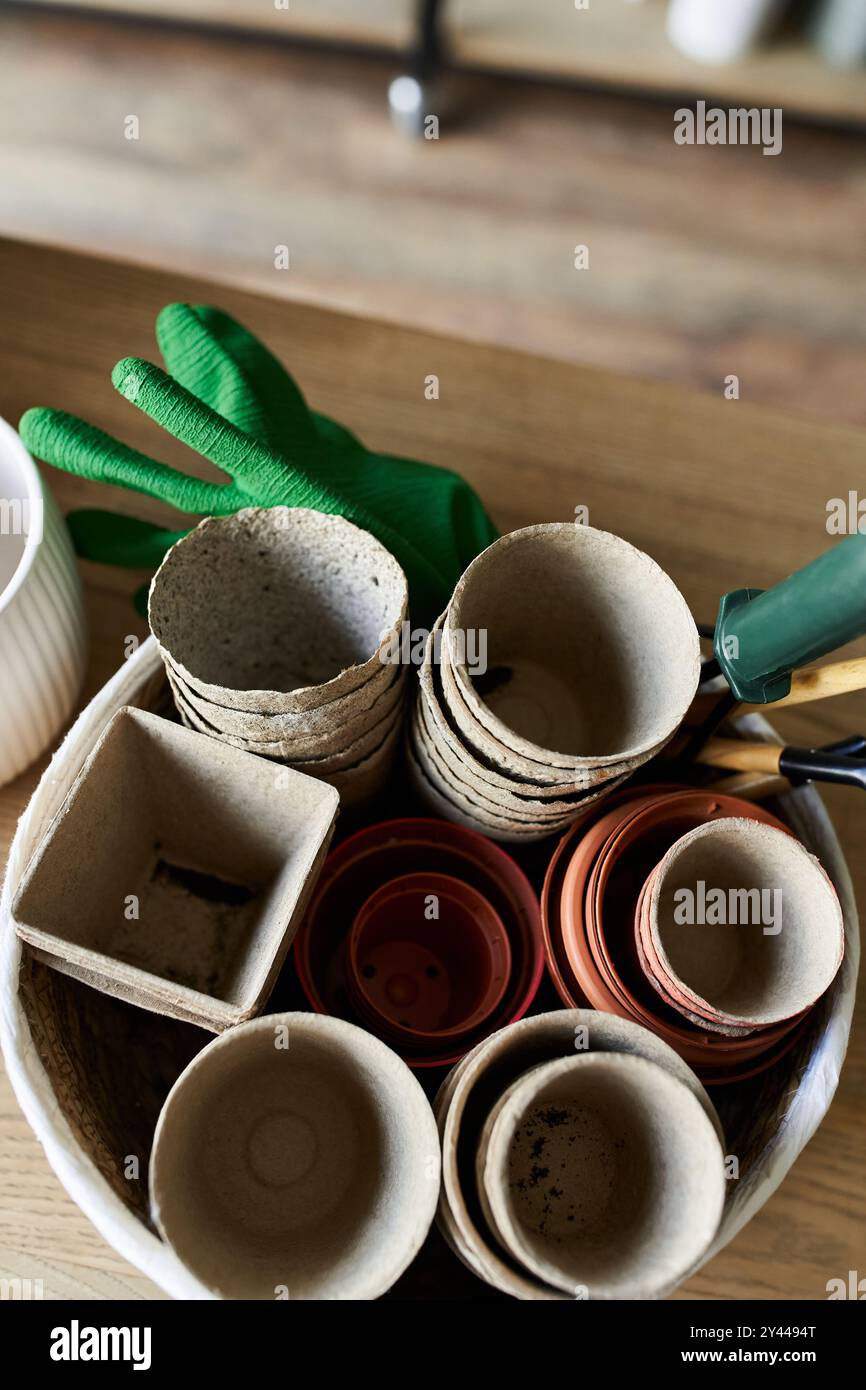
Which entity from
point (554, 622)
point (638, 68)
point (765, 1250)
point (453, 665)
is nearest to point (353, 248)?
point (638, 68)

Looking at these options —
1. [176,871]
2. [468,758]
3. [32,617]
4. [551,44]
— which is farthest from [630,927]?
[551,44]

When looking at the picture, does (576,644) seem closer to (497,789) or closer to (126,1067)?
(497,789)

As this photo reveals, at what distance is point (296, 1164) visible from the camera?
555 mm

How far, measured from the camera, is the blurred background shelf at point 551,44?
1857 mm

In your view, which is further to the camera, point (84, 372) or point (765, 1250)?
point (84, 372)

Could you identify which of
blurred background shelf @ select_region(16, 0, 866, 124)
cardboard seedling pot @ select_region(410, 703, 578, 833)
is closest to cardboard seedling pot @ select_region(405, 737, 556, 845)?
cardboard seedling pot @ select_region(410, 703, 578, 833)

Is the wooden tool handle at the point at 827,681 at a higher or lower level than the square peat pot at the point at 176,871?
higher

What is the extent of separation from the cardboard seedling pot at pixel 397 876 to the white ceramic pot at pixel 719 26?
1763 mm

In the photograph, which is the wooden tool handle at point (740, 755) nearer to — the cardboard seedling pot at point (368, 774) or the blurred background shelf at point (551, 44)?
the cardboard seedling pot at point (368, 774)

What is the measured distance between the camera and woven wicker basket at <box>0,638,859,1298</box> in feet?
1.63

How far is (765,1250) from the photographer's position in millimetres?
611

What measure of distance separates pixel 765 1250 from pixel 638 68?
1.87 metres

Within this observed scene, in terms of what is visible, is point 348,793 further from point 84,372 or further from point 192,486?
point 84,372

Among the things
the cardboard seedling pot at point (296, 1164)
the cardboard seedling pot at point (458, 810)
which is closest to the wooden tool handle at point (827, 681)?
the cardboard seedling pot at point (458, 810)
